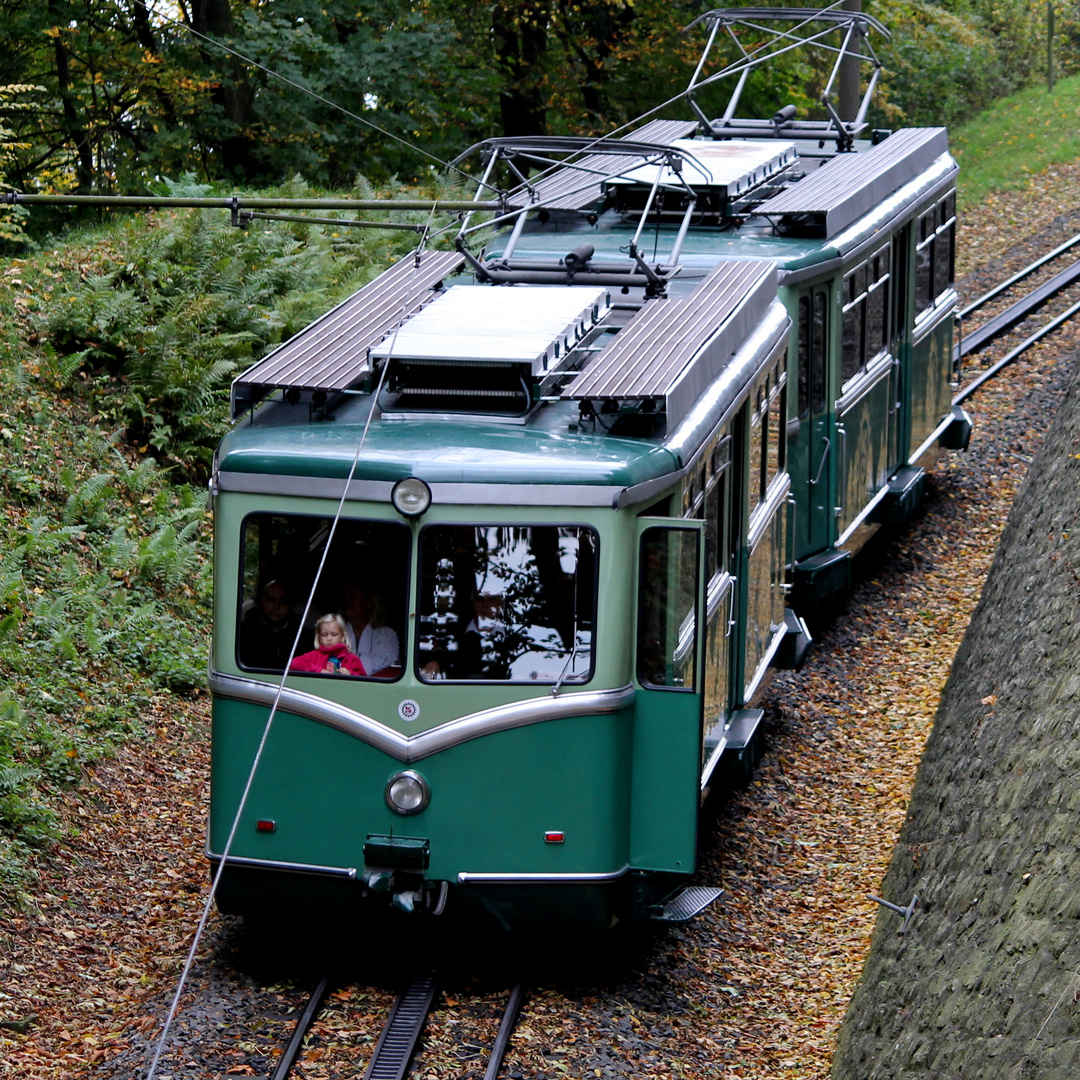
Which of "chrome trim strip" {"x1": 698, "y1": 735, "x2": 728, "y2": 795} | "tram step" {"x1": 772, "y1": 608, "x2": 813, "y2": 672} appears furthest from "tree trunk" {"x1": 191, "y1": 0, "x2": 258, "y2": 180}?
"chrome trim strip" {"x1": 698, "y1": 735, "x2": 728, "y2": 795}

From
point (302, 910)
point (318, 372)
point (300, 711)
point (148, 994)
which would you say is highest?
point (318, 372)

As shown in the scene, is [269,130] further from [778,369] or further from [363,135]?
[778,369]

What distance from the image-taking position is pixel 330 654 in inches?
280

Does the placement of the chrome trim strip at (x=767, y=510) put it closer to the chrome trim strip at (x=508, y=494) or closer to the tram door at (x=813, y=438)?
the tram door at (x=813, y=438)

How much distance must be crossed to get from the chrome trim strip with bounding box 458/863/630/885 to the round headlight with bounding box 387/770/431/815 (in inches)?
14.1

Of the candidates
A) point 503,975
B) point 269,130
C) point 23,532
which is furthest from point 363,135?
point 503,975

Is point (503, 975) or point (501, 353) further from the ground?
point (501, 353)

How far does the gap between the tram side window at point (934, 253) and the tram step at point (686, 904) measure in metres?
8.30

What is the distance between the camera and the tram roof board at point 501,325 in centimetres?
755

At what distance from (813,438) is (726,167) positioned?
209 centimetres

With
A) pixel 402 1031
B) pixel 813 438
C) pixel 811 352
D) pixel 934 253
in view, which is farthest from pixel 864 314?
pixel 402 1031

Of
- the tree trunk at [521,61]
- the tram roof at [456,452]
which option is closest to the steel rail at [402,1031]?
the tram roof at [456,452]

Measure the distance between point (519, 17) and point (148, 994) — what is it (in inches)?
787

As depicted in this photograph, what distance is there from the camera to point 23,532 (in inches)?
459
